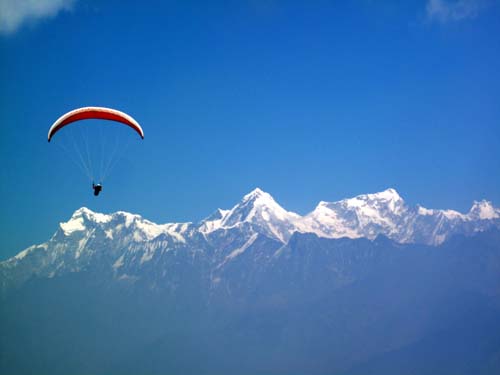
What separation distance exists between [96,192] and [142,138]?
7.25 m

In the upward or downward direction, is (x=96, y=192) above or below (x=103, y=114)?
below

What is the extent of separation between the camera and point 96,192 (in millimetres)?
71062

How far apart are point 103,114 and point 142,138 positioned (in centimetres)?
471

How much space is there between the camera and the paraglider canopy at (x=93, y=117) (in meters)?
69.4

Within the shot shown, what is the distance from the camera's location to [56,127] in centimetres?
6925

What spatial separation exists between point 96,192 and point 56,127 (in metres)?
7.56

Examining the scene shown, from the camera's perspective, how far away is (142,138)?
231 ft

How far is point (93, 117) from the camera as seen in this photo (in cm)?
7025

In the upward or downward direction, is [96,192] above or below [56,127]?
below

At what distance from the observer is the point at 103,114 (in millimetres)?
70812

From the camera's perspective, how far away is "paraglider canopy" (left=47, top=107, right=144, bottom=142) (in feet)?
228

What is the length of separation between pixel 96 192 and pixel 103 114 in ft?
26.0
